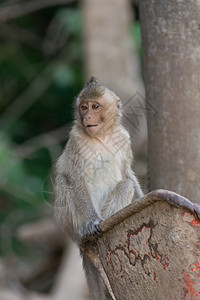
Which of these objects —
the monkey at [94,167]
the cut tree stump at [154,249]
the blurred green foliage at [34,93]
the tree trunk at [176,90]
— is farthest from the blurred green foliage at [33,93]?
the cut tree stump at [154,249]

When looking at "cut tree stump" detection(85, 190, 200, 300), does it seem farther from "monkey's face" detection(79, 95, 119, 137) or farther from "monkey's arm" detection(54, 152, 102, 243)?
"monkey's face" detection(79, 95, 119, 137)

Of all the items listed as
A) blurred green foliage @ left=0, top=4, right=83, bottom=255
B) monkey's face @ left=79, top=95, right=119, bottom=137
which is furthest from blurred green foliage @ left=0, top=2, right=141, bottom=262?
monkey's face @ left=79, top=95, right=119, bottom=137

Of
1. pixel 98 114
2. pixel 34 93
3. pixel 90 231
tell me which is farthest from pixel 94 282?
pixel 34 93

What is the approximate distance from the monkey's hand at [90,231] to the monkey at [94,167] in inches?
1.7

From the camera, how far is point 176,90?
3607mm

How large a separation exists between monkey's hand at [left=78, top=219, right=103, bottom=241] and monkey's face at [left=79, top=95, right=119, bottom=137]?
60 centimetres

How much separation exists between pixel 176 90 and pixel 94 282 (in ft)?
4.09

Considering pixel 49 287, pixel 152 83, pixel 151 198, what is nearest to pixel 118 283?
pixel 151 198

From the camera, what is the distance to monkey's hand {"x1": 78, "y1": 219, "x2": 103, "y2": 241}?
3.27 metres

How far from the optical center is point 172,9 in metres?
3.59

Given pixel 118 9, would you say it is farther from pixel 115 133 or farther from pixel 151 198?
pixel 151 198

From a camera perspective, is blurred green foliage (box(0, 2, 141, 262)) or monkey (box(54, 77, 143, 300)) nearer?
monkey (box(54, 77, 143, 300))

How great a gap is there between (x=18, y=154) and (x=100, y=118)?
5.40 m

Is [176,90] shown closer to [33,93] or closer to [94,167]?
[94,167]
